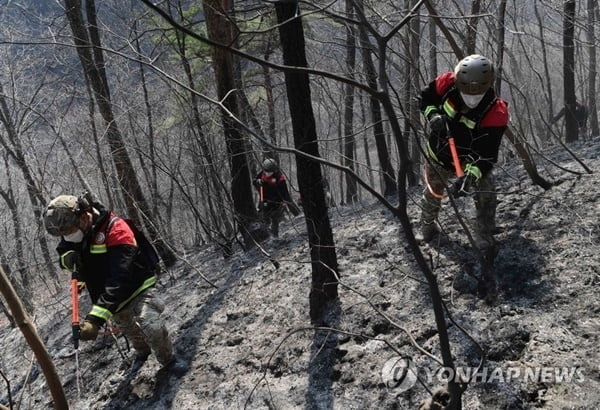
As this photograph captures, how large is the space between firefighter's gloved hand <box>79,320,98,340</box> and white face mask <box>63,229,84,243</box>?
0.68 m

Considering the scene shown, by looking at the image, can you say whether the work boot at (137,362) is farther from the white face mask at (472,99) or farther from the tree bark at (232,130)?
the white face mask at (472,99)

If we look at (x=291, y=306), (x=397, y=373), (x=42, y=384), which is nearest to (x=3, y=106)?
(x=42, y=384)

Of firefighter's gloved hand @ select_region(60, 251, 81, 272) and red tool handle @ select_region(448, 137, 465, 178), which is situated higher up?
red tool handle @ select_region(448, 137, 465, 178)

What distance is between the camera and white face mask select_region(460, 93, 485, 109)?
12.1 feet

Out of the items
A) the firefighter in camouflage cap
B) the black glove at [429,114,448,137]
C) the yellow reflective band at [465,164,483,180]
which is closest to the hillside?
the yellow reflective band at [465,164,483,180]

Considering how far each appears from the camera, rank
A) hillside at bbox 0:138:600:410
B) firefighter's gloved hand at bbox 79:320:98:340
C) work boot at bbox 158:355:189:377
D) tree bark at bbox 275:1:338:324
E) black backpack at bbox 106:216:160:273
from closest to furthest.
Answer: hillside at bbox 0:138:600:410 < firefighter's gloved hand at bbox 79:320:98:340 < tree bark at bbox 275:1:338:324 < black backpack at bbox 106:216:160:273 < work boot at bbox 158:355:189:377

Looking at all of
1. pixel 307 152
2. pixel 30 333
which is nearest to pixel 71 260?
pixel 30 333

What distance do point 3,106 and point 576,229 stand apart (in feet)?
39.0

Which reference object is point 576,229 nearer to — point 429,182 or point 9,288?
point 429,182

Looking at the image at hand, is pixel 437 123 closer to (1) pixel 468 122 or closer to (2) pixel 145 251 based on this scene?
(1) pixel 468 122

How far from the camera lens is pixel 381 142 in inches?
287

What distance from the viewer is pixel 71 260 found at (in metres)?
3.74

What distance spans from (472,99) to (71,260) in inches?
135

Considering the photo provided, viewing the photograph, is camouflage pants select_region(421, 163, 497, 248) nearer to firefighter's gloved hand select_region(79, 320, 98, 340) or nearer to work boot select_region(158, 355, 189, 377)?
work boot select_region(158, 355, 189, 377)
